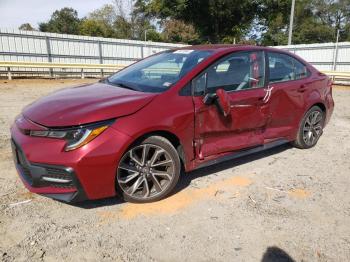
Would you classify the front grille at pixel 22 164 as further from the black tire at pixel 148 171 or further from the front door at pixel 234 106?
the front door at pixel 234 106

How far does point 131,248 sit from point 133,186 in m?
0.74

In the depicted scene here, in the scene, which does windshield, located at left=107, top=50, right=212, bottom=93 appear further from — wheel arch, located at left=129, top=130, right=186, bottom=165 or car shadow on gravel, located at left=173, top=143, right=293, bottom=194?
car shadow on gravel, located at left=173, top=143, right=293, bottom=194

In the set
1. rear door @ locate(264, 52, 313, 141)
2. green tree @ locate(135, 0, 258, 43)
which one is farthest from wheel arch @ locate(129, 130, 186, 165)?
green tree @ locate(135, 0, 258, 43)

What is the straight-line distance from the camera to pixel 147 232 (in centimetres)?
300

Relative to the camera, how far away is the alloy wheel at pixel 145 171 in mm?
3287

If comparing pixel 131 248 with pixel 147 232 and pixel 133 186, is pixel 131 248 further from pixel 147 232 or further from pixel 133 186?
pixel 133 186

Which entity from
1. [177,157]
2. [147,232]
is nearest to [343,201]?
[177,157]

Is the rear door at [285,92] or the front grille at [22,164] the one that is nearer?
the front grille at [22,164]

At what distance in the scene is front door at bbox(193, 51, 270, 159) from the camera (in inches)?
146

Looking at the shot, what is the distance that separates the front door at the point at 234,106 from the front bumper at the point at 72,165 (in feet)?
3.23

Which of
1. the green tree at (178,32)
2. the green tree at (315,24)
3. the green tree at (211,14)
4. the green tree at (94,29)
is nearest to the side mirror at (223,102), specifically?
the green tree at (211,14)

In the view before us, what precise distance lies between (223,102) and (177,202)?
3.85 ft

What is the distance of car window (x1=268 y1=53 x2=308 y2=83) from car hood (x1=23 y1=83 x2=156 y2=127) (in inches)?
77.3

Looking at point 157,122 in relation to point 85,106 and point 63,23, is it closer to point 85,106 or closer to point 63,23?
point 85,106
